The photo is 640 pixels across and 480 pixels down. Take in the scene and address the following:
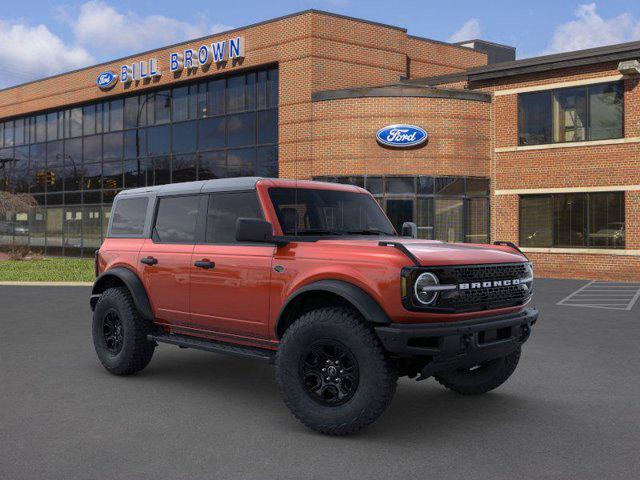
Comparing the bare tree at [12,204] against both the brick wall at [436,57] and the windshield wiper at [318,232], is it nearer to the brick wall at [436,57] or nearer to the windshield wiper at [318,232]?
the brick wall at [436,57]

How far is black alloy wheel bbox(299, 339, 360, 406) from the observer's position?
5.30 m

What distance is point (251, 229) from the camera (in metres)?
5.55

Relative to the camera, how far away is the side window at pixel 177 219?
277 inches

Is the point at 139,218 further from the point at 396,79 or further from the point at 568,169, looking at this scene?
the point at 396,79

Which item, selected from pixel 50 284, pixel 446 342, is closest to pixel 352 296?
pixel 446 342

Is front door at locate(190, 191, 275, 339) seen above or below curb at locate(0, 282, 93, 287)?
above

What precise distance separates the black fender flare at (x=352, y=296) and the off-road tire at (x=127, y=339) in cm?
226

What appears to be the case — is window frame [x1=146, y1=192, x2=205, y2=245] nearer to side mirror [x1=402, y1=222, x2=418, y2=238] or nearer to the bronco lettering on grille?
side mirror [x1=402, y1=222, x2=418, y2=238]

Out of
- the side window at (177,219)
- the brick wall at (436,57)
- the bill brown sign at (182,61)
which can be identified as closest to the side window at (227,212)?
the side window at (177,219)

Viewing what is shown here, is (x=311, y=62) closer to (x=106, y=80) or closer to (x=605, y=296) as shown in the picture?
(x=106, y=80)

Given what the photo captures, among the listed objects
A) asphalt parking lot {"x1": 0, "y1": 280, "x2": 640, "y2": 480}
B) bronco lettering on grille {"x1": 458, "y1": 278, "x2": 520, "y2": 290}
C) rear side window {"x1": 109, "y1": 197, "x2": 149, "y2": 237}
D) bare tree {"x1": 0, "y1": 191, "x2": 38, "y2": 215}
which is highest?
bare tree {"x1": 0, "y1": 191, "x2": 38, "y2": 215}

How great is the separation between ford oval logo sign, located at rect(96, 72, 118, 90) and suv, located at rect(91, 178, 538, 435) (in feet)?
90.6

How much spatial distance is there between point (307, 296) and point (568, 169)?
1964cm

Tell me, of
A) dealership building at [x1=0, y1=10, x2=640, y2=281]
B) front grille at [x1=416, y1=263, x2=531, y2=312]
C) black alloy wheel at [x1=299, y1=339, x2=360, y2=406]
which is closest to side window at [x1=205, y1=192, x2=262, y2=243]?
black alloy wheel at [x1=299, y1=339, x2=360, y2=406]
